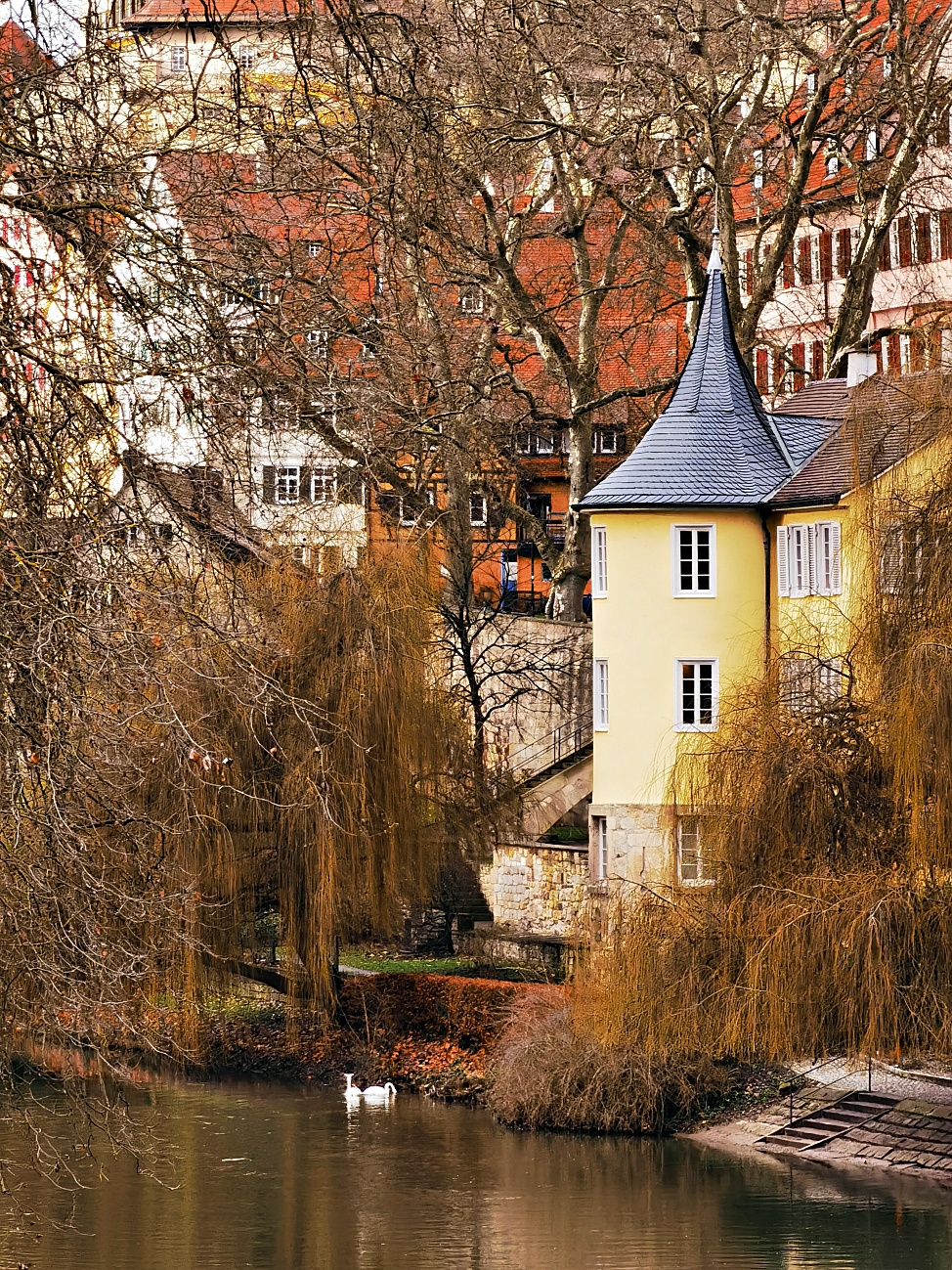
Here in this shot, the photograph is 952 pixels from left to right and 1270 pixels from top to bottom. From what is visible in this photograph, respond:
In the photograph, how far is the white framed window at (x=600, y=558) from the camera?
3259 cm

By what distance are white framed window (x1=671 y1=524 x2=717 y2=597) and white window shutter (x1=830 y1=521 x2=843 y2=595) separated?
238cm

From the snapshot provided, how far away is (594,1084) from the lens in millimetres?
26516

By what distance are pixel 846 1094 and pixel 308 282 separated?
21.5 meters

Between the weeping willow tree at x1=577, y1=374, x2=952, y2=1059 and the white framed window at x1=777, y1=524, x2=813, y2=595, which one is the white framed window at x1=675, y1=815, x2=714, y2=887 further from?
the white framed window at x1=777, y1=524, x2=813, y2=595

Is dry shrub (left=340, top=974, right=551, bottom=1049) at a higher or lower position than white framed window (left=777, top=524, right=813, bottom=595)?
lower

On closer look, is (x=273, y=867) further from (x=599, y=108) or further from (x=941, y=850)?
(x=599, y=108)

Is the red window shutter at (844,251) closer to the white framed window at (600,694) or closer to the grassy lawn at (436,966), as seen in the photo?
the white framed window at (600,694)

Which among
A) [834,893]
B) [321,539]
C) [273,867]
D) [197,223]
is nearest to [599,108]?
[321,539]

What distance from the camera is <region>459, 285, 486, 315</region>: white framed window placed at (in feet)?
123

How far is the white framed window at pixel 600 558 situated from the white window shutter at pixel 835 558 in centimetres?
381

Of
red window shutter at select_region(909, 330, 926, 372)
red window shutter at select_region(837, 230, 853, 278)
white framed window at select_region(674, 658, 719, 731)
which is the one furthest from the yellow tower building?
red window shutter at select_region(837, 230, 853, 278)

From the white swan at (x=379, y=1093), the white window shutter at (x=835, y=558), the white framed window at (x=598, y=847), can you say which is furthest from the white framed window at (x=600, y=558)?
the white swan at (x=379, y=1093)

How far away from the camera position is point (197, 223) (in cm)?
701

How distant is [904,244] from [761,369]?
26.0ft
